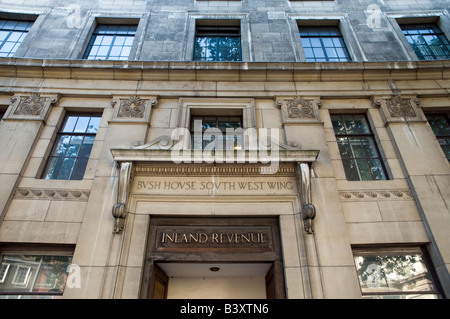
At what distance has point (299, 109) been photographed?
8.38 meters

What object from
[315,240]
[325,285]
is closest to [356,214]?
[315,240]

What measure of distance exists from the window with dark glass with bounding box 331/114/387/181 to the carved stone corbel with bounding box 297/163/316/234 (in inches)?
65.9

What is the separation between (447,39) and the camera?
10.6 meters

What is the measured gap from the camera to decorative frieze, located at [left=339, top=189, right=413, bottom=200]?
22.7ft

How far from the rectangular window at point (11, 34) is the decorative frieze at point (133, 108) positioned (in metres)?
5.48

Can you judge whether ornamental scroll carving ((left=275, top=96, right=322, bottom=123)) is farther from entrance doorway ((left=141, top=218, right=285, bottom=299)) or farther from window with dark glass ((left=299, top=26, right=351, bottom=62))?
entrance doorway ((left=141, top=218, right=285, bottom=299))

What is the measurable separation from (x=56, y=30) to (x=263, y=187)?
10.3m

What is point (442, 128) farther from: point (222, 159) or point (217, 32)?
point (217, 32)

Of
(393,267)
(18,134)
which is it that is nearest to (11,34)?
(18,134)

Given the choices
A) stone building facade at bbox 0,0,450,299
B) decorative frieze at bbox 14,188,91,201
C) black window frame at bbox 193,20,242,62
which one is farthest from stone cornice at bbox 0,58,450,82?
decorative frieze at bbox 14,188,91,201

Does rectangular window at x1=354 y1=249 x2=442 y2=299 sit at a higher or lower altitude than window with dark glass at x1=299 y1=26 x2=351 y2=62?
lower

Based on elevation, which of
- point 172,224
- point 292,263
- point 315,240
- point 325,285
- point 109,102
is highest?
point 109,102

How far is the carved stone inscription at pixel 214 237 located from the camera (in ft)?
20.9
